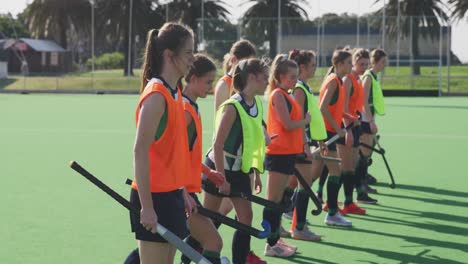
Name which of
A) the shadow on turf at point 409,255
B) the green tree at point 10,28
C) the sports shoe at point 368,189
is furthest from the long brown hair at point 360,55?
the green tree at point 10,28

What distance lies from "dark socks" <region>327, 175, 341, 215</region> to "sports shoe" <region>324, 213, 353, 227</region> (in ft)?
0.17

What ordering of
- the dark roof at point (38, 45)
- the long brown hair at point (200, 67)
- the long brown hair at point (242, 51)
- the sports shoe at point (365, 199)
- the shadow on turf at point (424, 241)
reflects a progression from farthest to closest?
the dark roof at point (38, 45)
the sports shoe at point (365, 199)
the shadow on turf at point (424, 241)
the long brown hair at point (242, 51)
the long brown hair at point (200, 67)

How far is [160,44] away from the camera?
453 centimetres

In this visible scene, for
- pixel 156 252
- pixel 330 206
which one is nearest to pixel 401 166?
pixel 330 206

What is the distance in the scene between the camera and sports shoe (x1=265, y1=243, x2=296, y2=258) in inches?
294

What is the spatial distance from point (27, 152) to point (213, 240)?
11.1m

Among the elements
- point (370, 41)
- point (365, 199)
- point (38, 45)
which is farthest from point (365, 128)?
point (38, 45)

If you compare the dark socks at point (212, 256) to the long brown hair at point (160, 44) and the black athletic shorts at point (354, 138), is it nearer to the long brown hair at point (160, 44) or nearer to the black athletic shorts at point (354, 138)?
the long brown hair at point (160, 44)

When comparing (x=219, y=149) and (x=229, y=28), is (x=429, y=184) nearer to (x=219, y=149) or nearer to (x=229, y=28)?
(x=219, y=149)

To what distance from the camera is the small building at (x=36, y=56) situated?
7669 cm

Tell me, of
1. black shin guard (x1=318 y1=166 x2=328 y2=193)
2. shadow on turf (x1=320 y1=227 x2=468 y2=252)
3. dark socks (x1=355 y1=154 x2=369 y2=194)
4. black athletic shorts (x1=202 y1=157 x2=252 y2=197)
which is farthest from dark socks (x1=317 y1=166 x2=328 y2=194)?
black athletic shorts (x1=202 y1=157 x2=252 y2=197)

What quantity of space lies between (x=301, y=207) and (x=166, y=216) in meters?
3.87

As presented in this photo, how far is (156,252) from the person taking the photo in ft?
14.8

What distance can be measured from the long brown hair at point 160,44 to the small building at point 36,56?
7412cm
